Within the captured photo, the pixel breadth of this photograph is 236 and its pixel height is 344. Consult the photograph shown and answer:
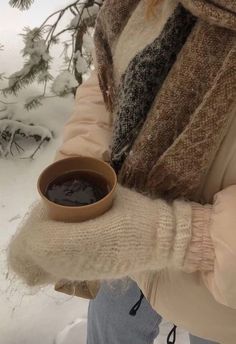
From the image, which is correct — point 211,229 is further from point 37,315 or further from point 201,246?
point 37,315

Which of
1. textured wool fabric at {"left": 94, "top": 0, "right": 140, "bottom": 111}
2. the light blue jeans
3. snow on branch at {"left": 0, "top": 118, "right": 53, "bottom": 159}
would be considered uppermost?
textured wool fabric at {"left": 94, "top": 0, "right": 140, "bottom": 111}

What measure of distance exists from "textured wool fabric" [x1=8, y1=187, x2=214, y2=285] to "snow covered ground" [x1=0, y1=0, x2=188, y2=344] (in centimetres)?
29

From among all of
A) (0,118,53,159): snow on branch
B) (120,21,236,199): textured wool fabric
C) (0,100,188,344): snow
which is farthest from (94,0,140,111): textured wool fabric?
(0,118,53,159): snow on branch

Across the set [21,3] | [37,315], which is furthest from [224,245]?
[21,3]

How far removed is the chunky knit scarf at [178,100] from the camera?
0.68 metres

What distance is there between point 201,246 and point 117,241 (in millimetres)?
123

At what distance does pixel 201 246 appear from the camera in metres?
0.74

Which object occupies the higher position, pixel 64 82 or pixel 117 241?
pixel 117 241

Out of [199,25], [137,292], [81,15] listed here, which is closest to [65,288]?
[137,292]

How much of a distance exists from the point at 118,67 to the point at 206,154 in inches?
9.7

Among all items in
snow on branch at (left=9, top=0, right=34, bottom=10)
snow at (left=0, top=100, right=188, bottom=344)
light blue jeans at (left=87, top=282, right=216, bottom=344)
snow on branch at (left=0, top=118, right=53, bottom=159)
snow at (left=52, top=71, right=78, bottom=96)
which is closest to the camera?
light blue jeans at (left=87, top=282, right=216, bottom=344)

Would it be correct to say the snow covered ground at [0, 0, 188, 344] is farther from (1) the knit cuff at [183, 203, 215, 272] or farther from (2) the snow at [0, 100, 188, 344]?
(1) the knit cuff at [183, 203, 215, 272]

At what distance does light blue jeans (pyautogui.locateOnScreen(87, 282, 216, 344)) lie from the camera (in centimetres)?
Result: 106

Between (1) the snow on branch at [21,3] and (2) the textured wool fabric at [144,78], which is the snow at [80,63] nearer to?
(1) the snow on branch at [21,3]
